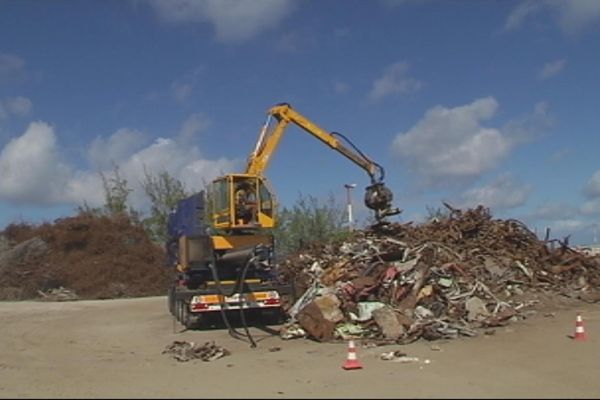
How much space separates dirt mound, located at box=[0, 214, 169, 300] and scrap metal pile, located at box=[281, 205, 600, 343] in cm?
1451

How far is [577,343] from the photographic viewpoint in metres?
14.7

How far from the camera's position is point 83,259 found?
132 feet

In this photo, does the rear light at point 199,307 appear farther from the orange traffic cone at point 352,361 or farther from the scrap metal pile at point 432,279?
the orange traffic cone at point 352,361

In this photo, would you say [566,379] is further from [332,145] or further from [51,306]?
[51,306]

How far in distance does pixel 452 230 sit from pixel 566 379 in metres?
12.8

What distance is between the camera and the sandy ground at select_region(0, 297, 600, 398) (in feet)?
34.2

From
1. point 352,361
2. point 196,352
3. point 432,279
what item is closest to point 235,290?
point 196,352

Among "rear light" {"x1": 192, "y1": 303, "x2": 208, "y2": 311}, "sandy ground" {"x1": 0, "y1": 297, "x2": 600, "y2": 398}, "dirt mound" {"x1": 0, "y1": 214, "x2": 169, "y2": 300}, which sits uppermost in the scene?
"dirt mound" {"x1": 0, "y1": 214, "x2": 169, "y2": 300}

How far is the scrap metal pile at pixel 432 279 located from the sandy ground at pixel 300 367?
687 millimetres

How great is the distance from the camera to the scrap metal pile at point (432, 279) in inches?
644

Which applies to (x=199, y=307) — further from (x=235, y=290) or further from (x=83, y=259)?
(x=83, y=259)

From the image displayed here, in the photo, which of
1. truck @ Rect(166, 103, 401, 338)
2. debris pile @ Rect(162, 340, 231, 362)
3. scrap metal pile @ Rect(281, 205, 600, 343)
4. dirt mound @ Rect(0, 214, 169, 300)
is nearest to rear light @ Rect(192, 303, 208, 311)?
truck @ Rect(166, 103, 401, 338)

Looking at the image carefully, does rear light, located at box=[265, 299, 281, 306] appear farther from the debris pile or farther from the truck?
the debris pile

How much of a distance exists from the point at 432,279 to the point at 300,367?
673cm
